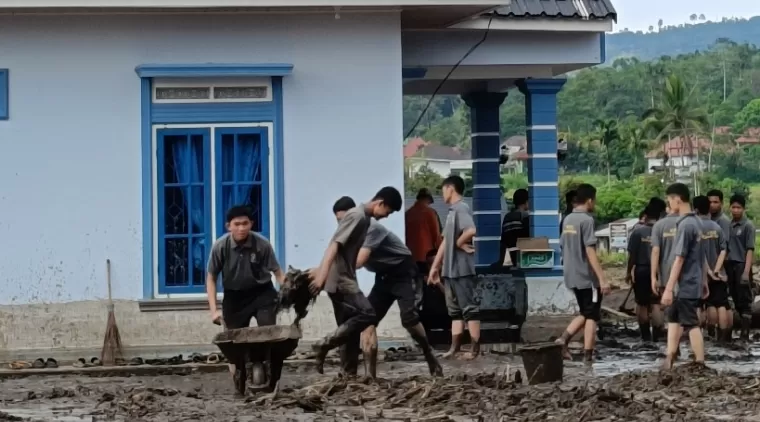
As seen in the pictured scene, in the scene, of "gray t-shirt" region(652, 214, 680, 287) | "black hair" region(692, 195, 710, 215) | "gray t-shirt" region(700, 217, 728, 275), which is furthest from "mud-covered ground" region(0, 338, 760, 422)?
"black hair" region(692, 195, 710, 215)

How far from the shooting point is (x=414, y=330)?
13.3 meters

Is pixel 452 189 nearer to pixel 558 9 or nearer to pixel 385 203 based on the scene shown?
pixel 385 203

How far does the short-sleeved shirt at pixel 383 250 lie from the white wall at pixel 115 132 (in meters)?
2.85

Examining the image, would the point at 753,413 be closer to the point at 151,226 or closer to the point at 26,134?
the point at 151,226

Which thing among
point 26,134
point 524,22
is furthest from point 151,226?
point 524,22

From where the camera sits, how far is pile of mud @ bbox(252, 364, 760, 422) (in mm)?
10445

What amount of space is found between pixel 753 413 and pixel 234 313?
14.8 ft

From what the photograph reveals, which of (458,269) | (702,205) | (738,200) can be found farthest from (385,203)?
(738,200)

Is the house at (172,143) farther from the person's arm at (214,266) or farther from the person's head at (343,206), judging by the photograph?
the person's arm at (214,266)

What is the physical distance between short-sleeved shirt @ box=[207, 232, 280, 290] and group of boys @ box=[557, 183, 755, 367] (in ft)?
11.5

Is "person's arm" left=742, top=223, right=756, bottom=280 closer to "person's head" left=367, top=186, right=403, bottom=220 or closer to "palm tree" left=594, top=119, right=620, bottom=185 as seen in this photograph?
"person's head" left=367, top=186, right=403, bottom=220

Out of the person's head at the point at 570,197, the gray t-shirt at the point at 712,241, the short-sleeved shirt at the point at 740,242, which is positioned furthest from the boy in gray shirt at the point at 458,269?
the short-sleeved shirt at the point at 740,242

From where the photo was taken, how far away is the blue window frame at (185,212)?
16.2 metres

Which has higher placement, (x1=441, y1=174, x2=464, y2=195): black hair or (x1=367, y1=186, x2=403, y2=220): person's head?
(x1=441, y1=174, x2=464, y2=195): black hair
